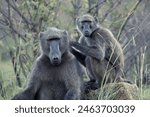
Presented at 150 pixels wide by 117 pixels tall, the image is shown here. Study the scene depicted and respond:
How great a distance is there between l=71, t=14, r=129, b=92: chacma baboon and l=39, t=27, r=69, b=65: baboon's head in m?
0.65

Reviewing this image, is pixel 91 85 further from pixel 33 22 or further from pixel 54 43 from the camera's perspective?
pixel 33 22

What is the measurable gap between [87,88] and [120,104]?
3.27 ft

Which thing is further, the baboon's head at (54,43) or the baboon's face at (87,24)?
the baboon's face at (87,24)

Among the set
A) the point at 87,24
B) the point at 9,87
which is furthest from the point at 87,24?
the point at 9,87

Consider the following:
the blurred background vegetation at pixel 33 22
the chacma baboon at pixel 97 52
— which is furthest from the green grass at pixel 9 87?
the chacma baboon at pixel 97 52

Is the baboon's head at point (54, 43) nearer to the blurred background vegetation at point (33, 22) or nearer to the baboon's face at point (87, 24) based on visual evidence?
the baboon's face at point (87, 24)

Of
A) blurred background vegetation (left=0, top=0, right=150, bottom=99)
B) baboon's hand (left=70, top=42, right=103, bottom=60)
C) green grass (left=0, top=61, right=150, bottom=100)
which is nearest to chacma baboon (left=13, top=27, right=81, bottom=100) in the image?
baboon's hand (left=70, top=42, right=103, bottom=60)

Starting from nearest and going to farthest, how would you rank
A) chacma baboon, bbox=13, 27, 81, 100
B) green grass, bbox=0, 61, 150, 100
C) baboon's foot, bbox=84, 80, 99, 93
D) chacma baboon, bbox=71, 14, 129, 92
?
chacma baboon, bbox=13, 27, 81, 100 → baboon's foot, bbox=84, 80, 99, 93 → chacma baboon, bbox=71, 14, 129, 92 → green grass, bbox=0, 61, 150, 100

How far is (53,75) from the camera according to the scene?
715cm

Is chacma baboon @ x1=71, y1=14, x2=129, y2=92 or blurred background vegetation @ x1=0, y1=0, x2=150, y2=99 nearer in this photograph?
Result: chacma baboon @ x1=71, y1=14, x2=129, y2=92

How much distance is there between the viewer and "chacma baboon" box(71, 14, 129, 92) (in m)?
7.99

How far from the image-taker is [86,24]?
8.41 m

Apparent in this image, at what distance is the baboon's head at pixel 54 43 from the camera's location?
7.00 m

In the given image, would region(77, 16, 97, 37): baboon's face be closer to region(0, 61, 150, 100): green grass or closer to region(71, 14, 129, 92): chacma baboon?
region(71, 14, 129, 92): chacma baboon
